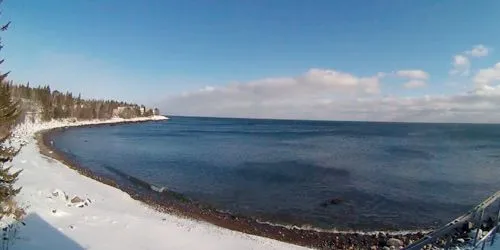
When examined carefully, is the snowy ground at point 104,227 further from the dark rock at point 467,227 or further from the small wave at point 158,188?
the dark rock at point 467,227

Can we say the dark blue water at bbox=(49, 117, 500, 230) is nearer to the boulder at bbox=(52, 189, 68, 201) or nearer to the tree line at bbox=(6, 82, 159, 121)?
the boulder at bbox=(52, 189, 68, 201)

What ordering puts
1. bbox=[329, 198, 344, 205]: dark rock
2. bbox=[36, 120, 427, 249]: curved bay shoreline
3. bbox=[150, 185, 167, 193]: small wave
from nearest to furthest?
bbox=[36, 120, 427, 249]: curved bay shoreline < bbox=[329, 198, 344, 205]: dark rock < bbox=[150, 185, 167, 193]: small wave

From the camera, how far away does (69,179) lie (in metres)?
25.5

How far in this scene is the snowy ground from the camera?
13805mm

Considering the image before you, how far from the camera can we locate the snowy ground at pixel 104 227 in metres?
13.8

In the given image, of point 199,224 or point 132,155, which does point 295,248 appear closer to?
point 199,224

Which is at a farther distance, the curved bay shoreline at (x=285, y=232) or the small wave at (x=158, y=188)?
the small wave at (x=158, y=188)

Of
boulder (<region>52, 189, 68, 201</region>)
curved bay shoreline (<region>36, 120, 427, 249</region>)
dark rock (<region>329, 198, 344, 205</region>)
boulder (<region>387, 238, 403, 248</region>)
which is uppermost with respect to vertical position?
boulder (<region>52, 189, 68, 201</region>)

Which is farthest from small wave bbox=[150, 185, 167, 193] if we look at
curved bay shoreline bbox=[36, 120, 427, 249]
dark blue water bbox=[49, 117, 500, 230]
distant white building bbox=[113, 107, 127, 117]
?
distant white building bbox=[113, 107, 127, 117]

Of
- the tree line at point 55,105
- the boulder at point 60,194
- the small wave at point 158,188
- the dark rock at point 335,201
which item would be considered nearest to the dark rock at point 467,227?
the dark rock at point 335,201

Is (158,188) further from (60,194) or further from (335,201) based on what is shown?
(335,201)

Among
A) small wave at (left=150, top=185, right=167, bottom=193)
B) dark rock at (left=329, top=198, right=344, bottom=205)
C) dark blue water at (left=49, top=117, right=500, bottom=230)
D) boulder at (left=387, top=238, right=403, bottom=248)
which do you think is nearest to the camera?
boulder at (left=387, top=238, right=403, bottom=248)

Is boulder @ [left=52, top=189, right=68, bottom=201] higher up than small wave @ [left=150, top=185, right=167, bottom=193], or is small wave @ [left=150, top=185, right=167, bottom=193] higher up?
boulder @ [left=52, top=189, right=68, bottom=201]

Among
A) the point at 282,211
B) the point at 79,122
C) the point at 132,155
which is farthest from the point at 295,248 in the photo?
the point at 79,122
